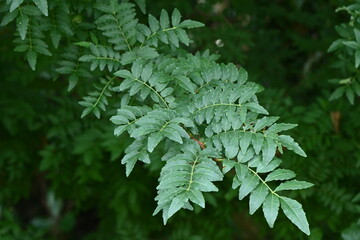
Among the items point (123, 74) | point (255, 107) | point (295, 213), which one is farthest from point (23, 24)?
point (295, 213)

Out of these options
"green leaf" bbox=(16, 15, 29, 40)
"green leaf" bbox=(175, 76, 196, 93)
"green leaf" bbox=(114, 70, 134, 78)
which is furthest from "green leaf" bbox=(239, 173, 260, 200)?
"green leaf" bbox=(16, 15, 29, 40)

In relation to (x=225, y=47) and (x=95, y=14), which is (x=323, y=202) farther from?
(x=95, y=14)

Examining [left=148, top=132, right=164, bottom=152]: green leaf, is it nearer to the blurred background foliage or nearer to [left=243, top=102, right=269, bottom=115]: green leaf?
[left=243, top=102, right=269, bottom=115]: green leaf

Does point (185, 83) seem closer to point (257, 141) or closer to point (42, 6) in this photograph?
point (257, 141)

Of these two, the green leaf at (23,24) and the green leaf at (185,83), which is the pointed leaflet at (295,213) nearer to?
the green leaf at (185,83)

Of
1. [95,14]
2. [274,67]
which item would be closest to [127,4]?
[95,14]
